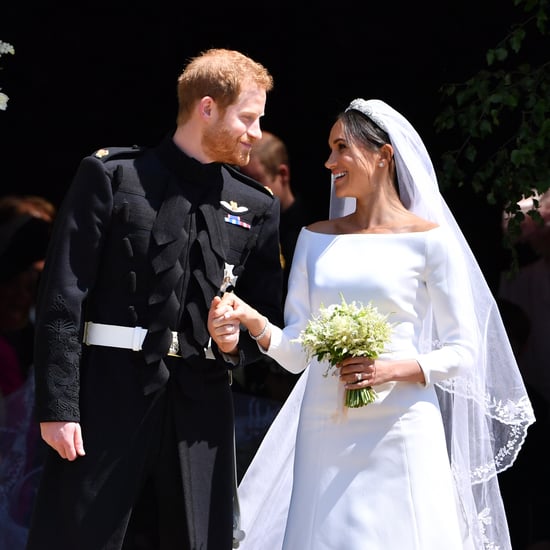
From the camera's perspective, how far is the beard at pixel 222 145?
13.6ft

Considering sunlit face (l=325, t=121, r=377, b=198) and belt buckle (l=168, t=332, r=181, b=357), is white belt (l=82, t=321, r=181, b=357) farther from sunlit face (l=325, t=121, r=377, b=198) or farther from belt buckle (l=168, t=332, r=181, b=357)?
sunlit face (l=325, t=121, r=377, b=198)

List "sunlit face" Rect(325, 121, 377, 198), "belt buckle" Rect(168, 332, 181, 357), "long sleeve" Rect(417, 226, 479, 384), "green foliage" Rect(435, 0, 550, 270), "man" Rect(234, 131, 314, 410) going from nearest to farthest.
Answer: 1. "belt buckle" Rect(168, 332, 181, 357)
2. "long sleeve" Rect(417, 226, 479, 384)
3. "sunlit face" Rect(325, 121, 377, 198)
4. "green foliage" Rect(435, 0, 550, 270)
5. "man" Rect(234, 131, 314, 410)

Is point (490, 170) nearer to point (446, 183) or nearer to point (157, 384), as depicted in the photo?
point (446, 183)

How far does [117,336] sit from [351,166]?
98 cm

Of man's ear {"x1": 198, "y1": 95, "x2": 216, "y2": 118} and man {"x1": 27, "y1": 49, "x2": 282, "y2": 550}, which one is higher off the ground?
man's ear {"x1": 198, "y1": 95, "x2": 216, "y2": 118}

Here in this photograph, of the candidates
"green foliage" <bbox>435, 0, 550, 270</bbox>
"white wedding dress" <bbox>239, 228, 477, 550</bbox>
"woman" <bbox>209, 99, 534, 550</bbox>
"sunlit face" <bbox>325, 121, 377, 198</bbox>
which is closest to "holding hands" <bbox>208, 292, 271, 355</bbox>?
"woman" <bbox>209, 99, 534, 550</bbox>

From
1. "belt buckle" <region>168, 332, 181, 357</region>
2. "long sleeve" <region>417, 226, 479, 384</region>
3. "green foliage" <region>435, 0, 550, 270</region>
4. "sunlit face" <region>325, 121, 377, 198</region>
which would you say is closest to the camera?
"belt buckle" <region>168, 332, 181, 357</region>

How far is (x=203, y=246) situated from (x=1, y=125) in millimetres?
3683

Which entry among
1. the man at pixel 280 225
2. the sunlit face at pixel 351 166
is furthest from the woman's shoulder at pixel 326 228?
the man at pixel 280 225

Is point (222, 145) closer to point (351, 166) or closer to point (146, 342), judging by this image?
point (351, 166)

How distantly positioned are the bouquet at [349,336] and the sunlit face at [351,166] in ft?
1.50

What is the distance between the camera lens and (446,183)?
222 inches

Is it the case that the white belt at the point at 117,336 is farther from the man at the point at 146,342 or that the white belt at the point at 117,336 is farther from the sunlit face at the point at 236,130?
the sunlit face at the point at 236,130

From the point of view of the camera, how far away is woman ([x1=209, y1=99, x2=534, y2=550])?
4016 mm
